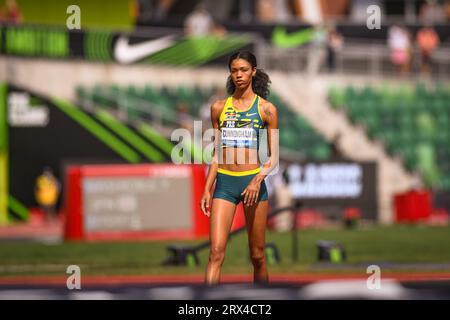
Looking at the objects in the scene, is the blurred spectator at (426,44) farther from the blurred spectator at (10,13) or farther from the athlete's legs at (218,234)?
the athlete's legs at (218,234)

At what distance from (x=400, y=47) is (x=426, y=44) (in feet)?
6.09

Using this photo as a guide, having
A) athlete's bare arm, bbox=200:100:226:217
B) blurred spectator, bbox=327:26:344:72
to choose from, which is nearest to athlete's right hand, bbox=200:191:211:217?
athlete's bare arm, bbox=200:100:226:217

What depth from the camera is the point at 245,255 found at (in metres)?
17.3

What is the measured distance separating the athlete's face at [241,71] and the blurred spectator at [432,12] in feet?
103

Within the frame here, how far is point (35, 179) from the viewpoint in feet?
102

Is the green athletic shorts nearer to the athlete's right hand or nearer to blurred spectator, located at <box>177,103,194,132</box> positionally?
the athlete's right hand

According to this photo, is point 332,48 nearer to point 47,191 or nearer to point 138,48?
point 138,48

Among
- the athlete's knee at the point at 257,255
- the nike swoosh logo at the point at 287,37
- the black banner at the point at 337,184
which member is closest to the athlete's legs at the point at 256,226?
the athlete's knee at the point at 257,255

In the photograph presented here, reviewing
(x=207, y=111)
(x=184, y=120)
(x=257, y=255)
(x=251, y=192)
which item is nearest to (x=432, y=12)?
(x=184, y=120)

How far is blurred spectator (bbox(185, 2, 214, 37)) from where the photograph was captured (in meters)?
34.3

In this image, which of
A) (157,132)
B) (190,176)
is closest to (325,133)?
(157,132)

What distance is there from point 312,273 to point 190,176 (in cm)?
881

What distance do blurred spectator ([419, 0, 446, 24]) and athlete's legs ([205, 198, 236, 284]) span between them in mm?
31502
